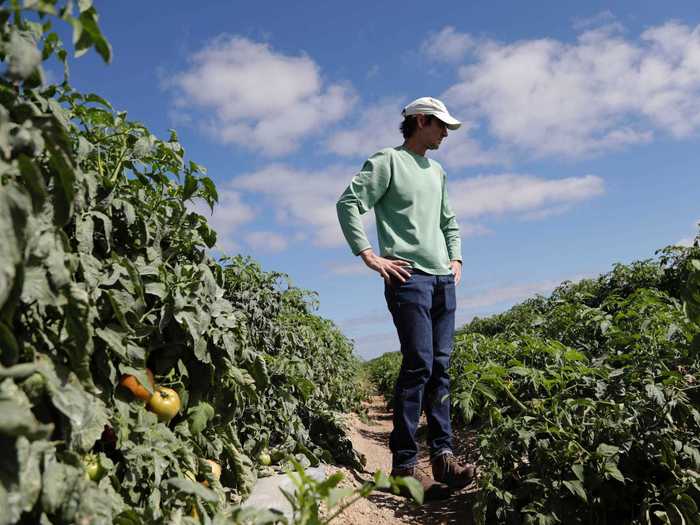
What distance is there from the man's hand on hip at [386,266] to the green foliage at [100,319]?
2.79ft

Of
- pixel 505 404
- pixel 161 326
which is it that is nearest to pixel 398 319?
pixel 505 404

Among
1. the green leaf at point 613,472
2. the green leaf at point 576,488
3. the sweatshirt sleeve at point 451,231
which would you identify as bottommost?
the green leaf at point 576,488

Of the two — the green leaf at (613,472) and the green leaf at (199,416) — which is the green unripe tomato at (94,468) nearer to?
the green leaf at (199,416)

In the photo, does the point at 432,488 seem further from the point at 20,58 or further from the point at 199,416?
the point at 20,58

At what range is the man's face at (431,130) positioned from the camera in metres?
3.54

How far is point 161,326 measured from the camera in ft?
6.27

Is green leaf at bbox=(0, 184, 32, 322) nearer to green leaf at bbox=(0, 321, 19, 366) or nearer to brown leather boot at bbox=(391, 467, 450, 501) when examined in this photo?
green leaf at bbox=(0, 321, 19, 366)

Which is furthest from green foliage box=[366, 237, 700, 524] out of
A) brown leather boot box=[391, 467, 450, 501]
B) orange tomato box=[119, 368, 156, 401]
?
orange tomato box=[119, 368, 156, 401]

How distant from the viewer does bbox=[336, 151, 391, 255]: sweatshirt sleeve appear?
3.35 meters

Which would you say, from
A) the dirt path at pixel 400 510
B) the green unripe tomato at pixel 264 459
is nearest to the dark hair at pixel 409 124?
the dirt path at pixel 400 510

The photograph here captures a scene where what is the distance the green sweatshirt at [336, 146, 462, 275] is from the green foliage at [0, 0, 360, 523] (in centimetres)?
99

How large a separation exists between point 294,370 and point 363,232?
2.81 feet

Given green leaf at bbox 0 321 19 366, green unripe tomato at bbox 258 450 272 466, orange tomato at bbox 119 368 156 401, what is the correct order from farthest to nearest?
1. green unripe tomato at bbox 258 450 272 466
2. orange tomato at bbox 119 368 156 401
3. green leaf at bbox 0 321 19 366

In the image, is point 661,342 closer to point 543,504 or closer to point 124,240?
point 543,504
